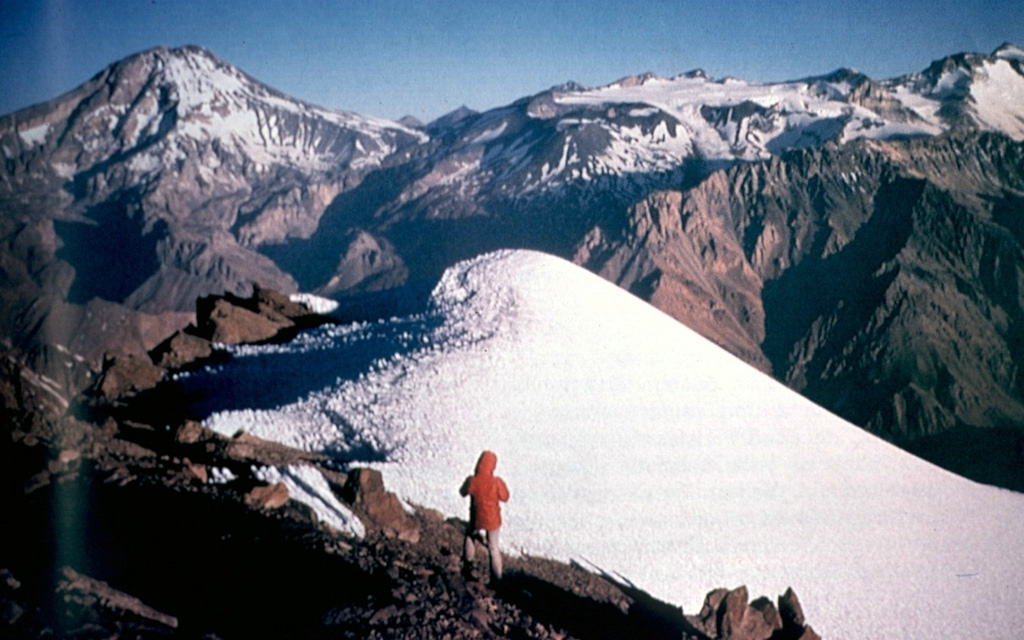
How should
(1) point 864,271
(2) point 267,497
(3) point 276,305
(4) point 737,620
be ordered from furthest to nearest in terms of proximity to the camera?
(1) point 864,271, (3) point 276,305, (4) point 737,620, (2) point 267,497

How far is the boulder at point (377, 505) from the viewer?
928cm

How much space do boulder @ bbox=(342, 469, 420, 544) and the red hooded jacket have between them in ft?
7.80

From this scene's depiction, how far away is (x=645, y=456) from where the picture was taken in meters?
14.7

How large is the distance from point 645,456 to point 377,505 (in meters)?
7.00

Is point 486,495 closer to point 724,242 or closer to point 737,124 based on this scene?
point 724,242

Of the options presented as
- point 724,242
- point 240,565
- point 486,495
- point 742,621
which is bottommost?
point 742,621

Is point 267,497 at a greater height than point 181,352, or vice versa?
point 181,352

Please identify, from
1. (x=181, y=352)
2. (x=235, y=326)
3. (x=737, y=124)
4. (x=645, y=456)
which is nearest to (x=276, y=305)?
(x=235, y=326)

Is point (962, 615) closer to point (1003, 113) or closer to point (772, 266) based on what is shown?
point (772, 266)

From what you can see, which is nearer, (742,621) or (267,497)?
(267,497)

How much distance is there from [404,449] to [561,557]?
3.52m

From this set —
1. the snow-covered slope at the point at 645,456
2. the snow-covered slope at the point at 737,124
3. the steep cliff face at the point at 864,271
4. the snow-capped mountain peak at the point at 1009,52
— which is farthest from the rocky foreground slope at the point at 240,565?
the snow-capped mountain peak at the point at 1009,52

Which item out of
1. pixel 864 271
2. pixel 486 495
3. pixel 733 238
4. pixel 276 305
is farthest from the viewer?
pixel 733 238

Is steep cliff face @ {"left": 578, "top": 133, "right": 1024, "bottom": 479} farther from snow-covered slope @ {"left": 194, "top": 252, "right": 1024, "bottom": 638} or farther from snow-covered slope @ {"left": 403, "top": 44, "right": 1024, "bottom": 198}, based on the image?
snow-covered slope @ {"left": 194, "top": 252, "right": 1024, "bottom": 638}
